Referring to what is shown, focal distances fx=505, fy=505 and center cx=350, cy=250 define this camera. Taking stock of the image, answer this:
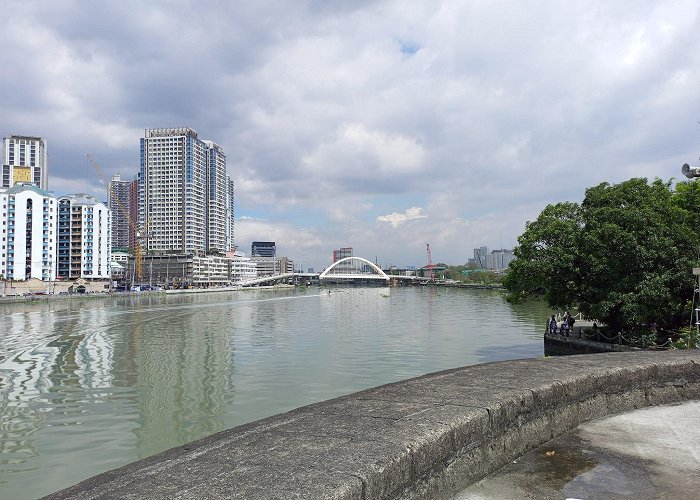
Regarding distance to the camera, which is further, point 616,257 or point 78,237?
point 78,237

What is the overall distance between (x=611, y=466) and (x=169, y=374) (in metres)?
24.8

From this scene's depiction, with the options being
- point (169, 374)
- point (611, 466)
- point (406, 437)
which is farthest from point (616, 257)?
point (406, 437)

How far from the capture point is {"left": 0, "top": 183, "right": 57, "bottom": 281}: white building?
11950 cm

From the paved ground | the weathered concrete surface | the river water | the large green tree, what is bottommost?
the river water

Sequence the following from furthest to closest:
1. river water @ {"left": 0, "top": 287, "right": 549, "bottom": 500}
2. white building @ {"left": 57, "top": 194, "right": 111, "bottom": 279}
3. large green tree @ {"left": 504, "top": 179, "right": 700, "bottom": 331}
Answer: white building @ {"left": 57, "top": 194, "right": 111, "bottom": 279}, large green tree @ {"left": 504, "top": 179, "right": 700, "bottom": 331}, river water @ {"left": 0, "top": 287, "right": 549, "bottom": 500}

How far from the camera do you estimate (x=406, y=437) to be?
337 cm

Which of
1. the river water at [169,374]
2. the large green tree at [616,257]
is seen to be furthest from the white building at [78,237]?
the large green tree at [616,257]

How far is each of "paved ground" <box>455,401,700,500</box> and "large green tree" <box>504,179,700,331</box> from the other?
21.1 meters

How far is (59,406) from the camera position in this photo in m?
18.8

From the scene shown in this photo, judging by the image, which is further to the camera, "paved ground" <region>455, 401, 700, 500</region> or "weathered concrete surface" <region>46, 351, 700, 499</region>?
"paved ground" <region>455, 401, 700, 500</region>

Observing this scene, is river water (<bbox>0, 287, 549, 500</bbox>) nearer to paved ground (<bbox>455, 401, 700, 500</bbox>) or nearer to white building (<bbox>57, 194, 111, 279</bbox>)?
paved ground (<bbox>455, 401, 700, 500</bbox>)

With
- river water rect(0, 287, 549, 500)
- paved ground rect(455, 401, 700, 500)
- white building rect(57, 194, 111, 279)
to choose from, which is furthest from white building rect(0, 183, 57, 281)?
paved ground rect(455, 401, 700, 500)

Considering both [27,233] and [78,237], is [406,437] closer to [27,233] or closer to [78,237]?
[27,233]

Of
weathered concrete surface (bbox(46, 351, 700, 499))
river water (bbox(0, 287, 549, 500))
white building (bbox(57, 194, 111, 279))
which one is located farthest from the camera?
white building (bbox(57, 194, 111, 279))
